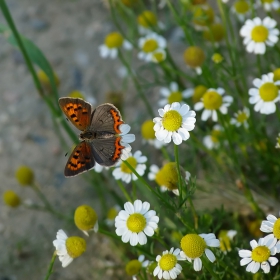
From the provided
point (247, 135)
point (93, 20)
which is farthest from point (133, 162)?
point (93, 20)

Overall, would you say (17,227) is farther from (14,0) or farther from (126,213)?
(14,0)

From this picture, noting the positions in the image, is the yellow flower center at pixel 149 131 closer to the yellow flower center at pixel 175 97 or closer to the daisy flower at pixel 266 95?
the yellow flower center at pixel 175 97

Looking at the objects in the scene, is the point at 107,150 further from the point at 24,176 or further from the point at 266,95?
the point at 24,176

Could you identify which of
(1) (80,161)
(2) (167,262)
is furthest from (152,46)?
(2) (167,262)

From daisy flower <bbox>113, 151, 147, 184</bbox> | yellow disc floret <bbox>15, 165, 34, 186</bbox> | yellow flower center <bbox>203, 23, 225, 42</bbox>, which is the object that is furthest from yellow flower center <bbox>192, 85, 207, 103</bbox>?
yellow disc floret <bbox>15, 165, 34, 186</bbox>

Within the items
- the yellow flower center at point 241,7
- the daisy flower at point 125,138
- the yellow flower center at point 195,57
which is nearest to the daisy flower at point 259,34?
the yellow flower center at point 195,57

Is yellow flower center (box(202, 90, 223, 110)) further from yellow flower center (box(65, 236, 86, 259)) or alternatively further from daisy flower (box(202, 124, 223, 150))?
yellow flower center (box(65, 236, 86, 259))
